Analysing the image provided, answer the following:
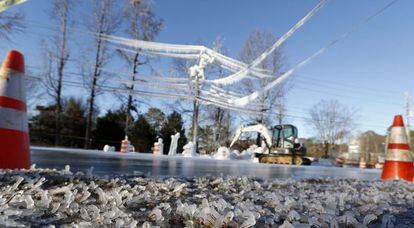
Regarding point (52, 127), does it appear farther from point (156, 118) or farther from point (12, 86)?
point (12, 86)

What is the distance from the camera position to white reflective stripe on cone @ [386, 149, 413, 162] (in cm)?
539

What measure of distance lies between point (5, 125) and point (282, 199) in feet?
8.34

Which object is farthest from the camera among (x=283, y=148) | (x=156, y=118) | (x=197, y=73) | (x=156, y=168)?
(x=156, y=118)

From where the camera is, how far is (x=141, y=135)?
1192 inches

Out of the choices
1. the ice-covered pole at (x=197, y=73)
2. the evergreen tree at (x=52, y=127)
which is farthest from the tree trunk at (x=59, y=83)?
the ice-covered pole at (x=197, y=73)

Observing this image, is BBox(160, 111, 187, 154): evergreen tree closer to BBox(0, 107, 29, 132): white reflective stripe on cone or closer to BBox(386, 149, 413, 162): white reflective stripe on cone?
BBox(386, 149, 413, 162): white reflective stripe on cone

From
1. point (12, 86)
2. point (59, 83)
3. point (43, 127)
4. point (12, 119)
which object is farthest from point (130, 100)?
point (12, 119)

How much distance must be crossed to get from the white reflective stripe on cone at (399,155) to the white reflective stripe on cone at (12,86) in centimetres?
527

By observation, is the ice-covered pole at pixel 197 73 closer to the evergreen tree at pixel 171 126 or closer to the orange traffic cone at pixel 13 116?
the evergreen tree at pixel 171 126

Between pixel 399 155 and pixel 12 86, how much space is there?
5423mm

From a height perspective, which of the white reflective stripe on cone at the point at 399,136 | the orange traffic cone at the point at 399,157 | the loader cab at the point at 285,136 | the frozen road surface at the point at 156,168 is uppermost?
the loader cab at the point at 285,136

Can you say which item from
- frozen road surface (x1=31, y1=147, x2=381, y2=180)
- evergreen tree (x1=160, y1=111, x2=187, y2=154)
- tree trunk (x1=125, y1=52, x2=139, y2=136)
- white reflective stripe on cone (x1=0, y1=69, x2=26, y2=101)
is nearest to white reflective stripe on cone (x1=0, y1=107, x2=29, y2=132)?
white reflective stripe on cone (x1=0, y1=69, x2=26, y2=101)

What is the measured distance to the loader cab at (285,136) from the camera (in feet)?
72.1

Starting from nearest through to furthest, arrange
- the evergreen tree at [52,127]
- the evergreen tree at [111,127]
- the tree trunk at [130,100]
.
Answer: the tree trunk at [130,100] → the evergreen tree at [52,127] → the evergreen tree at [111,127]
